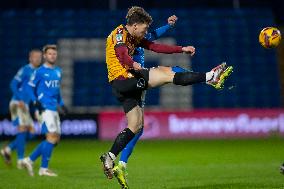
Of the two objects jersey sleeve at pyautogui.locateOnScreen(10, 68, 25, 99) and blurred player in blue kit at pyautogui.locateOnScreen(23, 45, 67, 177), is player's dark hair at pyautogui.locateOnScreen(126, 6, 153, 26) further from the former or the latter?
jersey sleeve at pyautogui.locateOnScreen(10, 68, 25, 99)

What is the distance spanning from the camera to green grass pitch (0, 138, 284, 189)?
8.84 metres

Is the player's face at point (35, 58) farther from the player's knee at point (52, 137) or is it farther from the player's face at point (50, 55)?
the player's knee at point (52, 137)

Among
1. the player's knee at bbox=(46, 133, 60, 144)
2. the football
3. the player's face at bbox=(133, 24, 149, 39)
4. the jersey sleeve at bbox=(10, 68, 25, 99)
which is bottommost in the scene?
the player's knee at bbox=(46, 133, 60, 144)

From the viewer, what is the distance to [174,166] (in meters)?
11.5

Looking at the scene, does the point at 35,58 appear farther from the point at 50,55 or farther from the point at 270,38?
the point at 270,38

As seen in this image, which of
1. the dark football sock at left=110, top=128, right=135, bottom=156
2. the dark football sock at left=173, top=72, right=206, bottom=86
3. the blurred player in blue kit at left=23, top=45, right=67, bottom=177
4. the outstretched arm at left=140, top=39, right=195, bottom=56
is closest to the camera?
the dark football sock at left=173, top=72, right=206, bottom=86

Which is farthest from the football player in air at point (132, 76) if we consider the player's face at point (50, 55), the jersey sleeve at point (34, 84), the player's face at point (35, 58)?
the player's face at point (35, 58)

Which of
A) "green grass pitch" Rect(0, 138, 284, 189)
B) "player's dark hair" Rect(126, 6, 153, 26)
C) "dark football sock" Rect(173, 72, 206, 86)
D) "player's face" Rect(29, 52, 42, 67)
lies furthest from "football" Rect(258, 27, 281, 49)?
"player's face" Rect(29, 52, 42, 67)

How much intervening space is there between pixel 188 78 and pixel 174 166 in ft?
14.2

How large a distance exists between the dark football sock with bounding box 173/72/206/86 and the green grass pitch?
1524mm

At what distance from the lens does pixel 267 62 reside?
20.9 metres

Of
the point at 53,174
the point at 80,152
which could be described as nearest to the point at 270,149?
the point at 80,152

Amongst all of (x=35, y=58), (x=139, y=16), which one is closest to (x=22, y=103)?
(x=35, y=58)

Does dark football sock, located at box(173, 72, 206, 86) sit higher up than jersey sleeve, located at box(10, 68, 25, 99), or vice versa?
dark football sock, located at box(173, 72, 206, 86)
